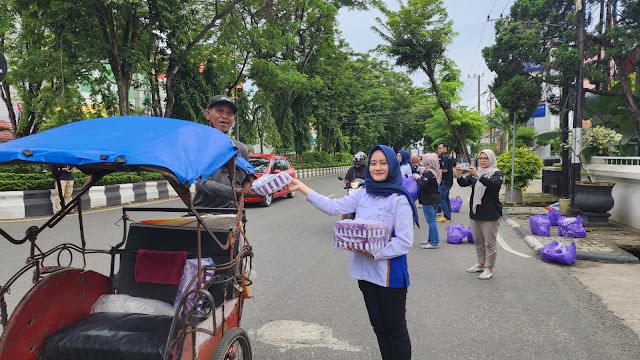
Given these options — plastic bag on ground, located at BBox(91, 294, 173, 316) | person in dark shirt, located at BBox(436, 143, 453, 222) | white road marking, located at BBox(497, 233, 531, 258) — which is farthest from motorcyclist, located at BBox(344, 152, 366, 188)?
plastic bag on ground, located at BBox(91, 294, 173, 316)

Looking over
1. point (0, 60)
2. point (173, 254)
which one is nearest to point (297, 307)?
point (173, 254)

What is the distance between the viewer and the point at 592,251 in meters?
6.84

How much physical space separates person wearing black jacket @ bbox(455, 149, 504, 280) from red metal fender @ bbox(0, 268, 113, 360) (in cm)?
415

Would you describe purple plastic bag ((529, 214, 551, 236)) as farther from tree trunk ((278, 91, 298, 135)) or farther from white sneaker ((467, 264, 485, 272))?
tree trunk ((278, 91, 298, 135))

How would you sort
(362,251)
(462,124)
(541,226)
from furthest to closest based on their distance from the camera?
1. (462,124)
2. (541,226)
3. (362,251)

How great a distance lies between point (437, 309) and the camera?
177 inches

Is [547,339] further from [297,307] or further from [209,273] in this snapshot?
[209,273]

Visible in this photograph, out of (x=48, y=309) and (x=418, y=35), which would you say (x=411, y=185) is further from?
(x=418, y=35)

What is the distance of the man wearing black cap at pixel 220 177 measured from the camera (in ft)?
11.1

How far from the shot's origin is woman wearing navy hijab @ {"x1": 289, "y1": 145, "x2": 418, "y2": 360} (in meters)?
2.74

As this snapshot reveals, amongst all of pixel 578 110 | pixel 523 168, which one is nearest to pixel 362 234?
pixel 578 110

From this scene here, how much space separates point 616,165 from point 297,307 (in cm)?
932

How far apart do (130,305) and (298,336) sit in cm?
149

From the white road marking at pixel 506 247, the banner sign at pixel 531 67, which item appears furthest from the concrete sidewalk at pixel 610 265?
the banner sign at pixel 531 67
